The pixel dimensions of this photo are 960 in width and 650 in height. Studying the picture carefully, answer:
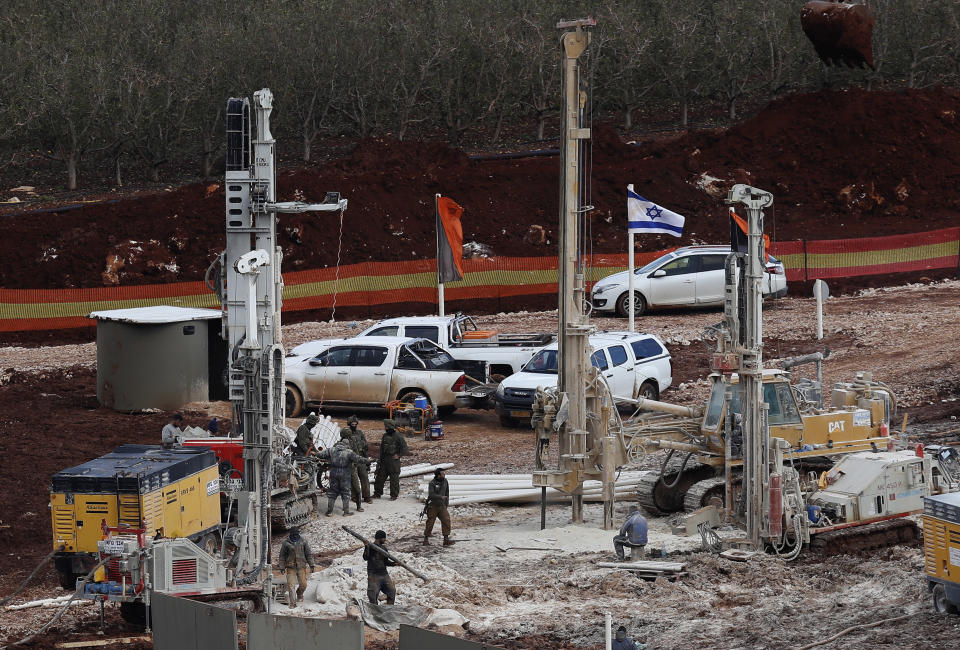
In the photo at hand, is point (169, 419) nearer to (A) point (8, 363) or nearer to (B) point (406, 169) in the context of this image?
(A) point (8, 363)

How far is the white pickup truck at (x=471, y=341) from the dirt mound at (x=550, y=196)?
11.6 metres

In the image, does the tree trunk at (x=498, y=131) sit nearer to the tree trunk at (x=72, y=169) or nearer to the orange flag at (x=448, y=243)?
the tree trunk at (x=72, y=169)

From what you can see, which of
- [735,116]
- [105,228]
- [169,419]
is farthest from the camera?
[735,116]

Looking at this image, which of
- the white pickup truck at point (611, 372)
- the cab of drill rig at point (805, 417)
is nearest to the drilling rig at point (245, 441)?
the cab of drill rig at point (805, 417)

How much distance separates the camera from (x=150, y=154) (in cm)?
5375

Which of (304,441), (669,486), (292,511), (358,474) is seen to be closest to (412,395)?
(304,441)

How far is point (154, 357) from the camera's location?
1044 inches

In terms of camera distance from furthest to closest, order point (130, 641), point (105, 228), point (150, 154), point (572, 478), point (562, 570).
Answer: point (150, 154)
point (105, 228)
point (572, 478)
point (562, 570)
point (130, 641)

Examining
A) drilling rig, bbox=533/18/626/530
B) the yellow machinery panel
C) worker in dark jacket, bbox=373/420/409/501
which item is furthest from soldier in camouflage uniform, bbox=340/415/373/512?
the yellow machinery panel

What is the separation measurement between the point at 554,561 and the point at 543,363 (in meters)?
8.06

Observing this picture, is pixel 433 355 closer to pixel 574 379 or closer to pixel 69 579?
pixel 574 379

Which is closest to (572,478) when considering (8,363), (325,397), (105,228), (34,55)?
(325,397)

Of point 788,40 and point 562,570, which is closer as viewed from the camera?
point 562,570

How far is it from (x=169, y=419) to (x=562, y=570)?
35.9ft
